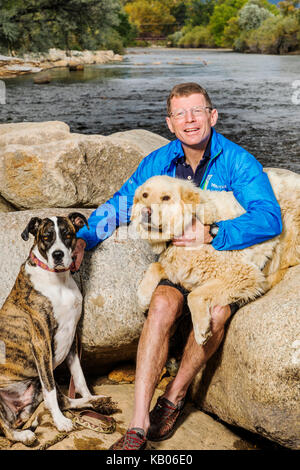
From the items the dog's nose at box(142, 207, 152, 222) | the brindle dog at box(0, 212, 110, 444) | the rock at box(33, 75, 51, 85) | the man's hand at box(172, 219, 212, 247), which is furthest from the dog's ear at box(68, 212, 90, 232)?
the rock at box(33, 75, 51, 85)

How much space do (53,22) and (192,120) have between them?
15955 millimetres

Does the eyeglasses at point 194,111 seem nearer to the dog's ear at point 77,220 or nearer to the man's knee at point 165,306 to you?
the dog's ear at point 77,220

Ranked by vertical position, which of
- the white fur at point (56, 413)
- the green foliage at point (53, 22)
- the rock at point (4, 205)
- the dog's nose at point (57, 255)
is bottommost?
the white fur at point (56, 413)

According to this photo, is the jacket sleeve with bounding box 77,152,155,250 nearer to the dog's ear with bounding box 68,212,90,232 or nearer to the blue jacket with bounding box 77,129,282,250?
the blue jacket with bounding box 77,129,282,250

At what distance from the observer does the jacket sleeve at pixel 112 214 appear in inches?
146

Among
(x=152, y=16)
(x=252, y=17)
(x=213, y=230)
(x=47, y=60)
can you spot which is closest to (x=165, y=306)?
(x=213, y=230)

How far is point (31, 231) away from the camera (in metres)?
3.21

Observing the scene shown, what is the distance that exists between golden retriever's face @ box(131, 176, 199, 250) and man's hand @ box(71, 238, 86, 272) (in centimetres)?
55

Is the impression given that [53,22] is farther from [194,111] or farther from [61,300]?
[61,300]

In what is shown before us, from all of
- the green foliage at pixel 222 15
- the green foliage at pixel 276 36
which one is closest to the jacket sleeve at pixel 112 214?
the green foliage at pixel 276 36

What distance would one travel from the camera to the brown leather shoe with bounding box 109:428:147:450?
109 inches

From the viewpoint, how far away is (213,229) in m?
3.21
